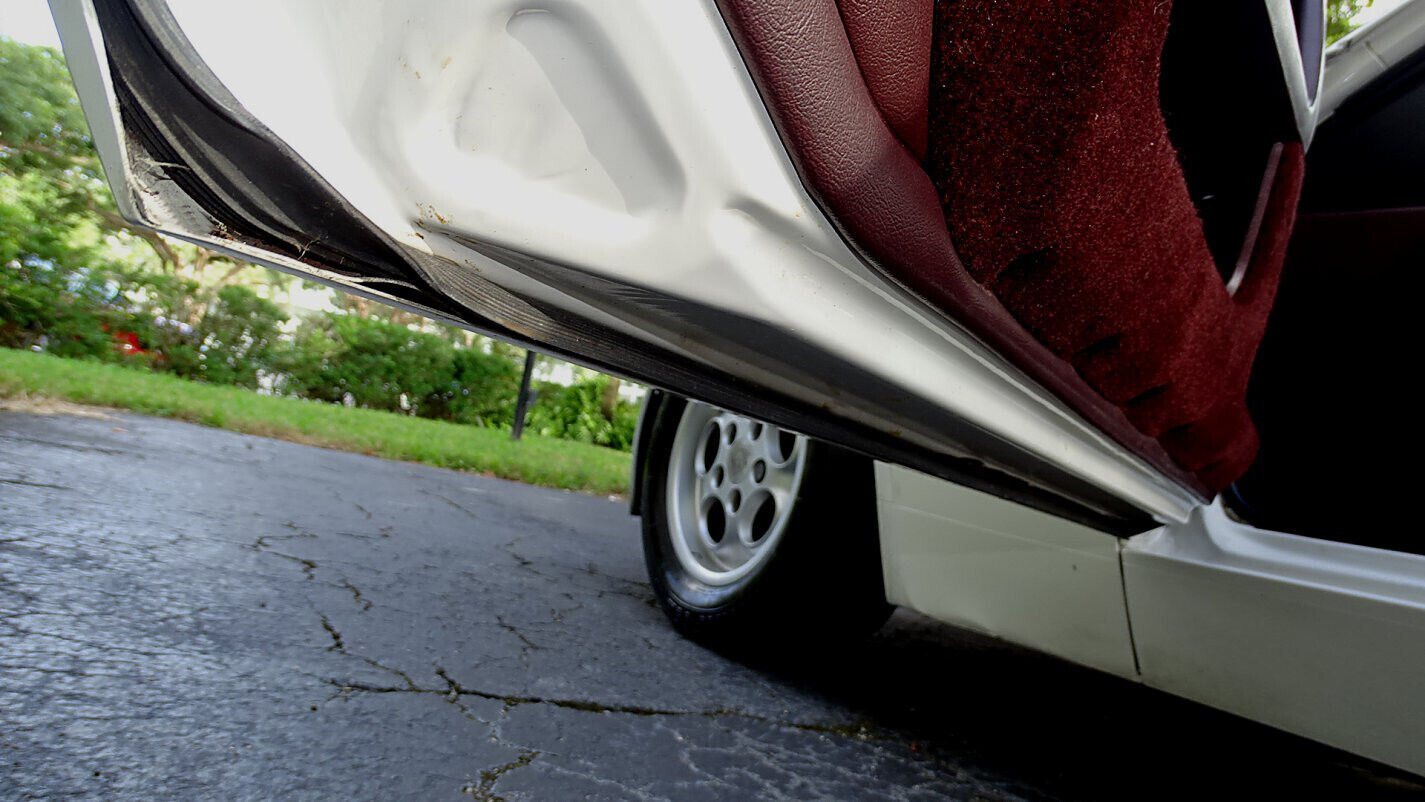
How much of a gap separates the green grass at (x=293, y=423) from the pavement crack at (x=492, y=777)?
4125 mm

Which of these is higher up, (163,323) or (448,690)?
(163,323)

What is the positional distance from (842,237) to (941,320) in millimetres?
180

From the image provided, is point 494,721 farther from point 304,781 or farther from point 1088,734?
point 1088,734

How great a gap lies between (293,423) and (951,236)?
5568mm

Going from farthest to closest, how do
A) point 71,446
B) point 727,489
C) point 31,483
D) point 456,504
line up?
point 456,504 → point 71,446 → point 31,483 → point 727,489

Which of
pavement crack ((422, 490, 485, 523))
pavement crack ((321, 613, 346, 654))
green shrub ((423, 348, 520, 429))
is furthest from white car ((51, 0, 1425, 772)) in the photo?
green shrub ((423, 348, 520, 429))

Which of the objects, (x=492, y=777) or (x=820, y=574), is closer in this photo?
(x=492, y=777)

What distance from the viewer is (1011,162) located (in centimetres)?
69

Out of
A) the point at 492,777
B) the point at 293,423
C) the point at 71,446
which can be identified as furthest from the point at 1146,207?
the point at 293,423

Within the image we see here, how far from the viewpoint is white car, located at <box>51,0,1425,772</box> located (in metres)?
0.51

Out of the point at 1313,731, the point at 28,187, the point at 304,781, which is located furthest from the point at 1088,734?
the point at 28,187

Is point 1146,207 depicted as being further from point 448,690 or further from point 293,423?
point 293,423

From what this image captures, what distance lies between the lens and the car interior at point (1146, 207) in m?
0.61

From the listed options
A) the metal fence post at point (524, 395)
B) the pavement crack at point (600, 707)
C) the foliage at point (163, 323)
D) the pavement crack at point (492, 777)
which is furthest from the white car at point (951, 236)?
the foliage at point (163, 323)
